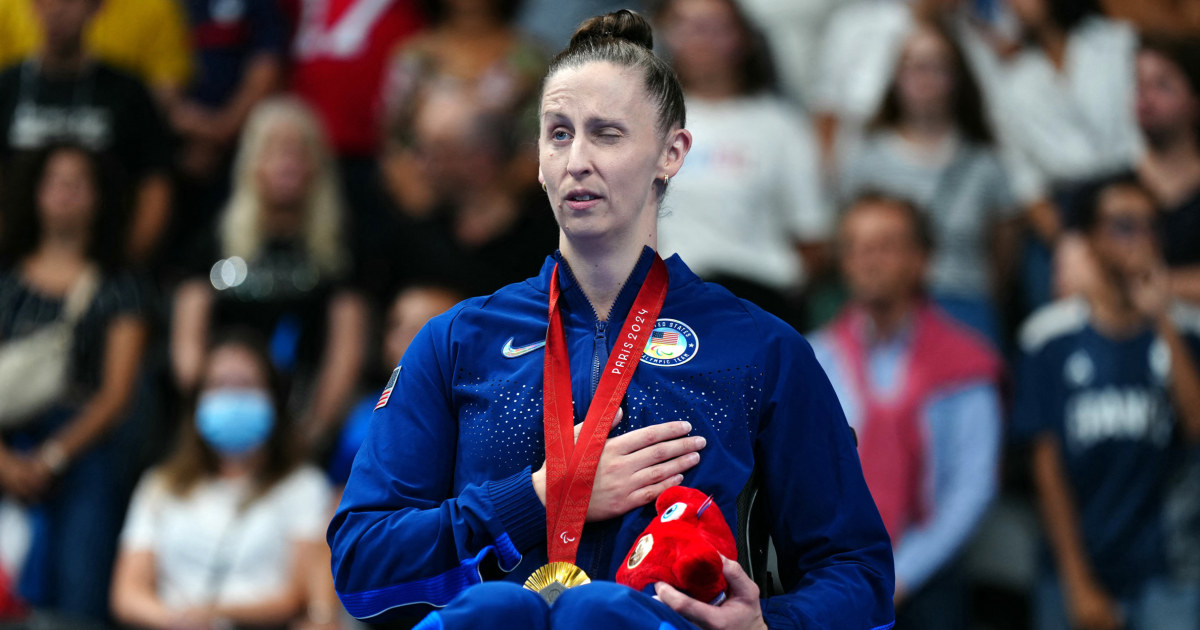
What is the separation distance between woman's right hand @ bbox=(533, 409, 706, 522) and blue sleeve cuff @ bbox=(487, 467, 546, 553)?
0.02 metres

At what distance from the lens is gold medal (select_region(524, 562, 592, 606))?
2307 millimetres

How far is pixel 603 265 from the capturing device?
2561 mm

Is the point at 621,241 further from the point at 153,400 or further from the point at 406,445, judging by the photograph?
the point at 153,400

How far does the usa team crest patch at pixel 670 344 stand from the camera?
2490mm

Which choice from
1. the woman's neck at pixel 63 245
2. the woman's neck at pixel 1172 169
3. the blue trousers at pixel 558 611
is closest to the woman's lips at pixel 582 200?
the blue trousers at pixel 558 611

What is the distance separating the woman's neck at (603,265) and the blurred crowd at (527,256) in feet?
9.00

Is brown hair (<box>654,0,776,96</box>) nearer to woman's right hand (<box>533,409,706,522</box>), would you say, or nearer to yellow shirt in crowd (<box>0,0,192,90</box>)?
yellow shirt in crowd (<box>0,0,192,90</box>)

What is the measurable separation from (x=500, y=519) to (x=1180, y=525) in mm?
3623

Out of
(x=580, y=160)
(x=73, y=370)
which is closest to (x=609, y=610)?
(x=580, y=160)

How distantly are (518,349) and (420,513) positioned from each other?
34 centimetres

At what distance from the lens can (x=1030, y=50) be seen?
6445 mm

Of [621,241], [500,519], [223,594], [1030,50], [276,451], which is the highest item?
[1030,50]

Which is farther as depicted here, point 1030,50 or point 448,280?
point 1030,50

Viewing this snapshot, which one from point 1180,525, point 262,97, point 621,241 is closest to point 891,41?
point 1180,525
